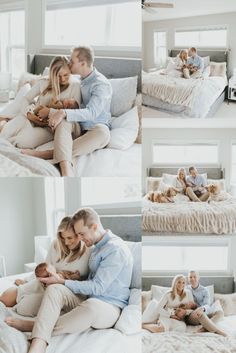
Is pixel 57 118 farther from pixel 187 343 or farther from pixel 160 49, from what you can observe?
pixel 187 343

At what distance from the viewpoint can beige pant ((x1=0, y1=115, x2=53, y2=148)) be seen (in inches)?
85.5

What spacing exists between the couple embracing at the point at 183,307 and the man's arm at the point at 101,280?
13.0 inches

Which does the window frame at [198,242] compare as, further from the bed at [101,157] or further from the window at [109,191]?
the bed at [101,157]

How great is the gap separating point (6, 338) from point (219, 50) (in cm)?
143

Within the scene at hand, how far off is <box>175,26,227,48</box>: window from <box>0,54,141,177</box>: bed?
0.31m

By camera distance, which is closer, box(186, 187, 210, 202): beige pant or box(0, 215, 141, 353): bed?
box(0, 215, 141, 353): bed

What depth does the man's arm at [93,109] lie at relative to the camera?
214cm

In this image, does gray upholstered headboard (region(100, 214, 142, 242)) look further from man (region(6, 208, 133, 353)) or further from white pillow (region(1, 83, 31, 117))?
white pillow (region(1, 83, 31, 117))

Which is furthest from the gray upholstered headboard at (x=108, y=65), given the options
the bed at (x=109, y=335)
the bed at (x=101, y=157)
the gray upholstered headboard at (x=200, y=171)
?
the bed at (x=109, y=335)

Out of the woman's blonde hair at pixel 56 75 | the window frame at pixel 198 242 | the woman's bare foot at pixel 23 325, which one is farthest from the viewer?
the window frame at pixel 198 242

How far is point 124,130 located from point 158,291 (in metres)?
0.75

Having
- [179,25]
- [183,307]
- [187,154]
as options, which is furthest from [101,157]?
[183,307]

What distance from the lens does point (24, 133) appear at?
217 centimetres

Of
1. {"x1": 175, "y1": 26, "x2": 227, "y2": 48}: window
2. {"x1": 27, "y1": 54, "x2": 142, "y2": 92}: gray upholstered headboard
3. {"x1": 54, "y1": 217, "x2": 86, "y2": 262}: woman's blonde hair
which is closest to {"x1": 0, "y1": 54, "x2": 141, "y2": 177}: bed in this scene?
{"x1": 27, "y1": 54, "x2": 142, "y2": 92}: gray upholstered headboard
